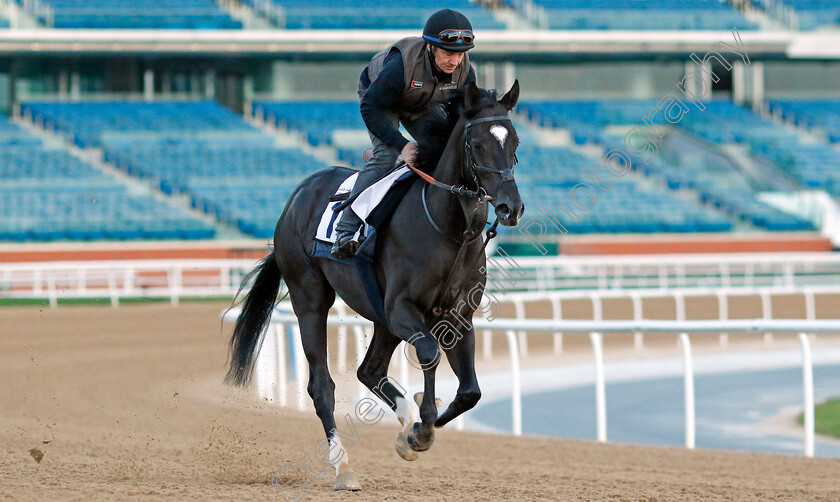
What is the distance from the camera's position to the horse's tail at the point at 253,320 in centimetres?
641

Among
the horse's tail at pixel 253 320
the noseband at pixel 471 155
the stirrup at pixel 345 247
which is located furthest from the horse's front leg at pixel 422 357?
the horse's tail at pixel 253 320

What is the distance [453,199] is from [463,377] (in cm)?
75

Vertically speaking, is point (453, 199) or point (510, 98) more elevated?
point (510, 98)

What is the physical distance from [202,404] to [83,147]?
56.5 feet

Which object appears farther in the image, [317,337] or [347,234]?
[317,337]

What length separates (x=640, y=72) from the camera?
30.2 meters

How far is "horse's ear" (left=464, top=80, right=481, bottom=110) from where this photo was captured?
15.4ft

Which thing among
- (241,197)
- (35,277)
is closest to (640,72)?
(241,197)

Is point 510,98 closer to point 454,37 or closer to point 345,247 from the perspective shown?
point 454,37

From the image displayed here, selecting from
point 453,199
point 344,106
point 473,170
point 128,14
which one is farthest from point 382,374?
point 344,106

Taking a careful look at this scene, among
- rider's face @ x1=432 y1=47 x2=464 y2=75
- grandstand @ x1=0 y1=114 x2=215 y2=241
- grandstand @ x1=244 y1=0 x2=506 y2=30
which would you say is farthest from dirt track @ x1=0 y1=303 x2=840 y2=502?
grandstand @ x1=244 y1=0 x2=506 y2=30

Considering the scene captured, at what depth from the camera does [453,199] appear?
481cm

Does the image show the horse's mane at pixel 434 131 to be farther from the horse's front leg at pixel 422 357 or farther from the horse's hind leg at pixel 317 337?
the horse's hind leg at pixel 317 337

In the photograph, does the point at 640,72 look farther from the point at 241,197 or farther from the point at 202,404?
the point at 202,404
